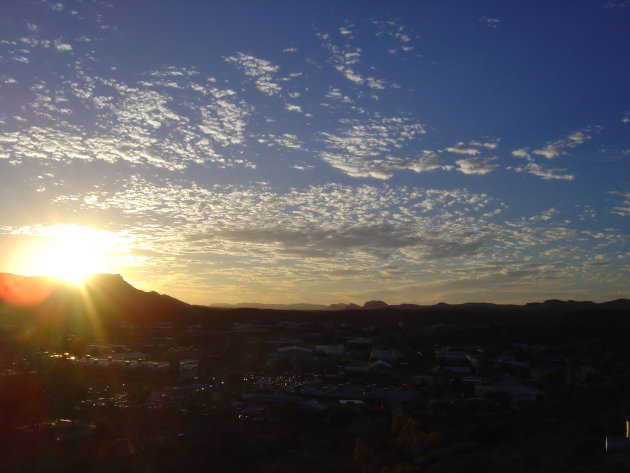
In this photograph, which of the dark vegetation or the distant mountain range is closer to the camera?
the dark vegetation

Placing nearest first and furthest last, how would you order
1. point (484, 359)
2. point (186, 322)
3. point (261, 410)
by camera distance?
point (261, 410) → point (484, 359) → point (186, 322)

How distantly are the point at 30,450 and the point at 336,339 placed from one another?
4531cm

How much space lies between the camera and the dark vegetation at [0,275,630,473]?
618 inches

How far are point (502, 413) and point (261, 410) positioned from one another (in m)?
10.5

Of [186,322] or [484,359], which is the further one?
[186,322]

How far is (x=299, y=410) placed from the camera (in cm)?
2350

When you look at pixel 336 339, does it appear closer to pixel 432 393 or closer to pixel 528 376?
pixel 528 376

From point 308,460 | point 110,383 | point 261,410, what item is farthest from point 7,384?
point 308,460

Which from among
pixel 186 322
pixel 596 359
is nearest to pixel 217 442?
pixel 596 359

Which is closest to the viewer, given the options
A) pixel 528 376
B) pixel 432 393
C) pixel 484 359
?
pixel 432 393

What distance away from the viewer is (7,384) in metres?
25.1

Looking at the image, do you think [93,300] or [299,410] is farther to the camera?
[93,300]

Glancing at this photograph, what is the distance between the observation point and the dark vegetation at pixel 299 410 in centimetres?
1570

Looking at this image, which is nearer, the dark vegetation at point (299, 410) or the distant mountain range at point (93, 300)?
the dark vegetation at point (299, 410)
